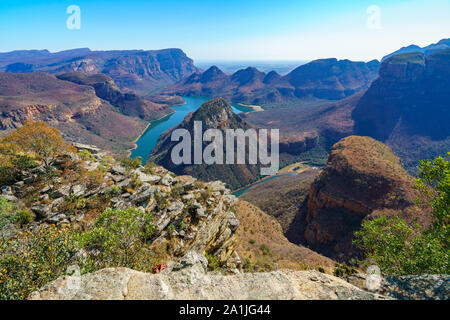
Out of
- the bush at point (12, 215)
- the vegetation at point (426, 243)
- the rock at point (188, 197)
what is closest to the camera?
the vegetation at point (426, 243)

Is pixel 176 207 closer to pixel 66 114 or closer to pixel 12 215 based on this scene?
pixel 12 215

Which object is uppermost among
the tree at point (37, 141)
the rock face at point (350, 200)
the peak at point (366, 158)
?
the tree at point (37, 141)

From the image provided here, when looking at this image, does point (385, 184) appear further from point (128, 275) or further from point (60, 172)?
point (60, 172)

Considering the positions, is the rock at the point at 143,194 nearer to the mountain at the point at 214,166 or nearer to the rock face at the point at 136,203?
the rock face at the point at 136,203

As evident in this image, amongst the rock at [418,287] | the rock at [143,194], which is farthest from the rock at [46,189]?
the rock at [418,287]

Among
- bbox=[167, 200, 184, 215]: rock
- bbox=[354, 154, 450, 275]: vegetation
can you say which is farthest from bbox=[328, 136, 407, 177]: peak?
bbox=[167, 200, 184, 215]: rock
